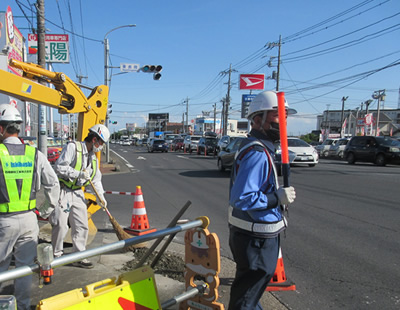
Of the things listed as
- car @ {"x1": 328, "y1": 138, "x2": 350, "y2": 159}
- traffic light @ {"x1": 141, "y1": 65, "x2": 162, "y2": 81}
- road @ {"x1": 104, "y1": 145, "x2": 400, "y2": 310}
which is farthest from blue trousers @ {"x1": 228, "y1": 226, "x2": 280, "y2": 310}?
car @ {"x1": 328, "y1": 138, "x2": 350, "y2": 159}

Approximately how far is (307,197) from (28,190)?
8.13m

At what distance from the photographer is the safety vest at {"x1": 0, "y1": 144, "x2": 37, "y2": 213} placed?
285cm

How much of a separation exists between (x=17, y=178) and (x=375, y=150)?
71.2 feet

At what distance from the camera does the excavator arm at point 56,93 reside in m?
4.16

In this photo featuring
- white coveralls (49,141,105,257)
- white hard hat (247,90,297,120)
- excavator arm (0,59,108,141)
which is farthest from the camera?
white coveralls (49,141,105,257)

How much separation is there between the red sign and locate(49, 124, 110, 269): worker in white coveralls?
39.9m

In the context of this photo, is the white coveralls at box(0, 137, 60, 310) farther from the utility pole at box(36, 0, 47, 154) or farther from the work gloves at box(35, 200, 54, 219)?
the utility pole at box(36, 0, 47, 154)

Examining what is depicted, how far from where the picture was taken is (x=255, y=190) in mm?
2215

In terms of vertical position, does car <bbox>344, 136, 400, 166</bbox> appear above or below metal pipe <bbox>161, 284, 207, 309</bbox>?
above

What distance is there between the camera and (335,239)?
5.75 metres

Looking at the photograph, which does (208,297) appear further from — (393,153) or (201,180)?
(393,153)

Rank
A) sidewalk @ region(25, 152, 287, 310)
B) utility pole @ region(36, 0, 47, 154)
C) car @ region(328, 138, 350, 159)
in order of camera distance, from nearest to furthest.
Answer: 1. sidewalk @ region(25, 152, 287, 310)
2. utility pole @ region(36, 0, 47, 154)
3. car @ region(328, 138, 350, 159)

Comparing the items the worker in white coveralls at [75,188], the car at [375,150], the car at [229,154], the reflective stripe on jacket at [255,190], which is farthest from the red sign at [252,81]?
the reflective stripe on jacket at [255,190]

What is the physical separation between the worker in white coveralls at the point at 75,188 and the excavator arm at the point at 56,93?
2.91 ft
